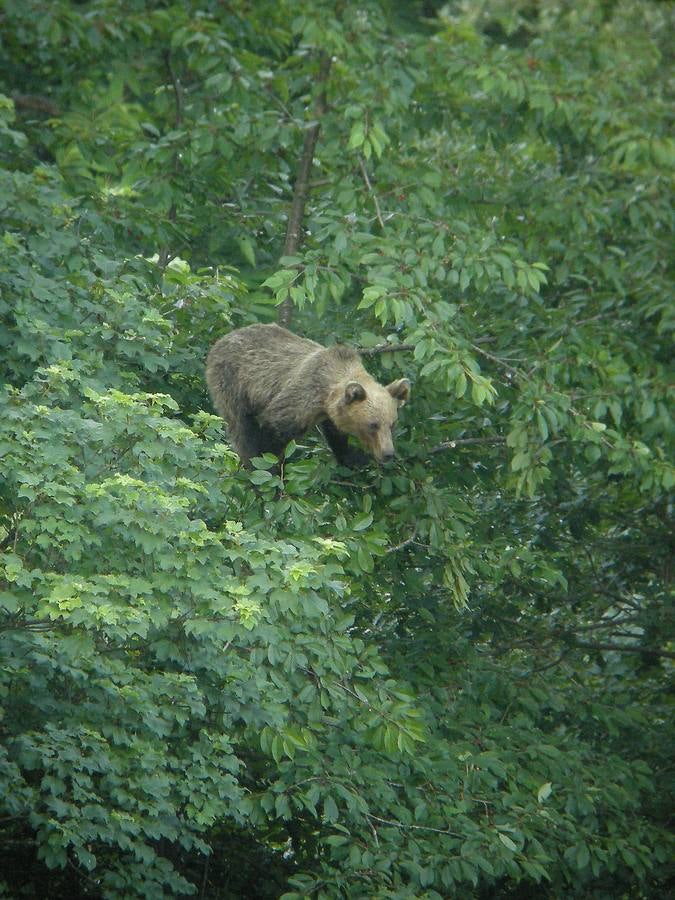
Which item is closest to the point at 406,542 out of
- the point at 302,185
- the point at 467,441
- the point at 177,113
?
the point at 467,441

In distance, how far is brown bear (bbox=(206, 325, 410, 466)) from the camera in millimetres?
7809

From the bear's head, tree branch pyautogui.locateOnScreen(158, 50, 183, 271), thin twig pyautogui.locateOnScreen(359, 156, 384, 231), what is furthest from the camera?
tree branch pyautogui.locateOnScreen(158, 50, 183, 271)

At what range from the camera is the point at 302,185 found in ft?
27.7

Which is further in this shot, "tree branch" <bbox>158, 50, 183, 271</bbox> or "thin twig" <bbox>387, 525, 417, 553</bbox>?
"tree branch" <bbox>158, 50, 183, 271</bbox>

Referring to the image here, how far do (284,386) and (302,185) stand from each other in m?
1.43

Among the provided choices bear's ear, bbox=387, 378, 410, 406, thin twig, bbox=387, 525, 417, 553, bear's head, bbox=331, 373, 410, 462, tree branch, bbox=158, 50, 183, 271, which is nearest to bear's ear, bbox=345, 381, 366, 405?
bear's head, bbox=331, 373, 410, 462

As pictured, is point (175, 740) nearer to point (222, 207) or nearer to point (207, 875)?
point (207, 875)

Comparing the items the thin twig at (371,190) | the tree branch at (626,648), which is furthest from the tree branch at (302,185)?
the tree branch at (626,648)

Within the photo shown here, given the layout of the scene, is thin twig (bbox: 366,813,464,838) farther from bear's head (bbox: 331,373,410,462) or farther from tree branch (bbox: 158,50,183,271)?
tree branch (bbox: 158,50,183,271)

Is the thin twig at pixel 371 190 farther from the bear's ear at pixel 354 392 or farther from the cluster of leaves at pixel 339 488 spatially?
the bear's ear at pixel 354 392

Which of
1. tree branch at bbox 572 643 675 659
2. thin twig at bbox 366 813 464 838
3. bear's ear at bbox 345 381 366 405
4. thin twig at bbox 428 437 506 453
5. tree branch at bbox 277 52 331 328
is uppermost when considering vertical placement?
tree branch at bbox 277 52 331 328

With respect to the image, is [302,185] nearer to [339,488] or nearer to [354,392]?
[354,392]

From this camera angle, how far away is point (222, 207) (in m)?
8.63

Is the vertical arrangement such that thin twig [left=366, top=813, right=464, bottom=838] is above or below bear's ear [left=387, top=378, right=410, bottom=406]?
below
